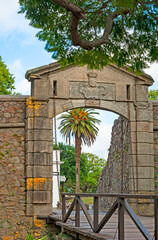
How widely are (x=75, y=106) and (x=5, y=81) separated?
1247 cm

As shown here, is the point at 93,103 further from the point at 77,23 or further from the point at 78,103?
the point at 77,23

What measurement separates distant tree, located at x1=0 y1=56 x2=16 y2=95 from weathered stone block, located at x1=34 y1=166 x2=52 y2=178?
490 inches

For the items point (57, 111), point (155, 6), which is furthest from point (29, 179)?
point (155, 6)

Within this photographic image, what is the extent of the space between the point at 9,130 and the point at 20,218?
8.09 feet

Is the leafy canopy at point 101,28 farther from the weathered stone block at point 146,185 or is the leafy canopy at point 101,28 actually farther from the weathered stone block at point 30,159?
the weathered stone block at point 146,185

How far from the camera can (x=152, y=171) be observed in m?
12.9

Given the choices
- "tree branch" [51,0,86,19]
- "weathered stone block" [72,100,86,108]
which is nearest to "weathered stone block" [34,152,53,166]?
"weathered stone block" [72,100,86,108]

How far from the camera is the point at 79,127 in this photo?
30.0 meters

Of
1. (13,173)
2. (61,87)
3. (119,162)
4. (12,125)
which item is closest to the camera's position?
(13,173)

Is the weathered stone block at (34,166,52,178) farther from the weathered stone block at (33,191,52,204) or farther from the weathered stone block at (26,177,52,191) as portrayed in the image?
the weathered stone block at (33,191,52,204)

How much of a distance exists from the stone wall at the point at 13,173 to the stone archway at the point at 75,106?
0.26 m

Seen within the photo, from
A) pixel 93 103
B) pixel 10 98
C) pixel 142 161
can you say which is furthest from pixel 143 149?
pixel 10 98

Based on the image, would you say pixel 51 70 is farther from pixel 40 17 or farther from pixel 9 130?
pixel 40 17

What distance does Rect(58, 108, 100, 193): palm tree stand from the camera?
3005cm
